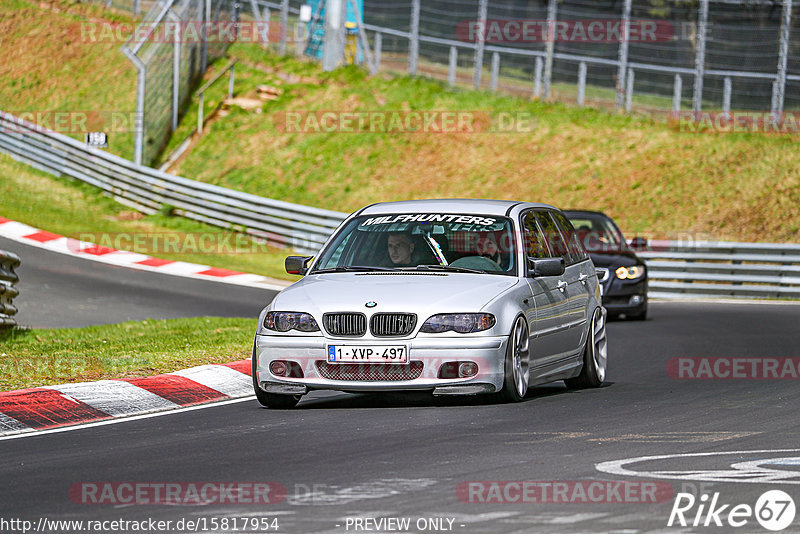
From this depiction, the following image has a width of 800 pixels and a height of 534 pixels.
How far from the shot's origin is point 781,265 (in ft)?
81.9

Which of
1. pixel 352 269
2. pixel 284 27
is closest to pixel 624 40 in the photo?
pixel 284 27

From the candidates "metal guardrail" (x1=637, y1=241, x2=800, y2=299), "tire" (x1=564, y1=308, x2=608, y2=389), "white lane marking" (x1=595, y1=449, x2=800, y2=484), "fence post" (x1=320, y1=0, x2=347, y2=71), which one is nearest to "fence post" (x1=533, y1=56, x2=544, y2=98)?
"fence post" (x1=320, y1=0, x2=347, y2=71)

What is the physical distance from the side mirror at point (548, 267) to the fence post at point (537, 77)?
77.4 ft

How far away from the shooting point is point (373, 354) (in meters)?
9.40

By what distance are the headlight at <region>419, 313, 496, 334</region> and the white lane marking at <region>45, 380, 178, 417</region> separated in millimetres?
2123

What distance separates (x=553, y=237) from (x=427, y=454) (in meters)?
4.25

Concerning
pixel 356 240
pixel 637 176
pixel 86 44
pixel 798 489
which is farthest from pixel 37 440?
pixel 86 44

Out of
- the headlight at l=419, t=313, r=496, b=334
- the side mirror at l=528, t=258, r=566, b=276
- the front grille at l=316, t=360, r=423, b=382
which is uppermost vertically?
the side mirror at l=528, t=258, r=566, b=276

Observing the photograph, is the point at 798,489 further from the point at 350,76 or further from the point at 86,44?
the point at 86,44

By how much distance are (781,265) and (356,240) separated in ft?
52.2

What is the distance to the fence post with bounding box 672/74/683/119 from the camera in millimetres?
30609

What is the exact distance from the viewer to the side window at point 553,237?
37.1 feet

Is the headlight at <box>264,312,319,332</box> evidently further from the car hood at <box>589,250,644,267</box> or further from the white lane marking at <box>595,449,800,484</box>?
the car hood at <box>589,250,644,267</box>

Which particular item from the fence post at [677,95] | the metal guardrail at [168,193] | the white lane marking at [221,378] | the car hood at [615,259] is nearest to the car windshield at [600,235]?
the car hood at [615,259]
